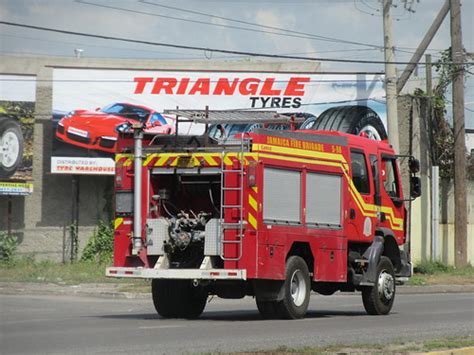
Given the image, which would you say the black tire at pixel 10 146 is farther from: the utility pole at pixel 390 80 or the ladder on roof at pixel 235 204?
the ladder on roof at pixel 235 204

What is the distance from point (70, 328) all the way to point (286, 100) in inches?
846

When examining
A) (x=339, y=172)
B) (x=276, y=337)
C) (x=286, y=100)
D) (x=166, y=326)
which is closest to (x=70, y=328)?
(x=166, y=326)

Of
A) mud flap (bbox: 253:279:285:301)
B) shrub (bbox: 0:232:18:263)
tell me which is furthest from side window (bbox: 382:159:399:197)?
shrub (bbox: 0:232:18:263)

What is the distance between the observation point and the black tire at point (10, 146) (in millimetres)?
32625

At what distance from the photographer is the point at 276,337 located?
43.6ft

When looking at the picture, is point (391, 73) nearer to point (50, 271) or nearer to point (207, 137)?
point (50, 271)

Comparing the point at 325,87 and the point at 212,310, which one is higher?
the point at 325,87

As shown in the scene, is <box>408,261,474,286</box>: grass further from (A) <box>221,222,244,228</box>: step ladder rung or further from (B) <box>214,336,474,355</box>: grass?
(B) <box>214,336,474,355</box>: grass

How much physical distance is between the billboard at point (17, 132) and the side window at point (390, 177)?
16.5m

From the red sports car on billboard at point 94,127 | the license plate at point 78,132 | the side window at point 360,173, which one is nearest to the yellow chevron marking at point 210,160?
the side window at point 360,173

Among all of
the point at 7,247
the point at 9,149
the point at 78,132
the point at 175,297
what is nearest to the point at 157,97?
the point at 78,132

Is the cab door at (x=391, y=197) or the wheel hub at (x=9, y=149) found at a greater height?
the wheel hub at (x=9, y=149)

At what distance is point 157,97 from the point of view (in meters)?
34.4

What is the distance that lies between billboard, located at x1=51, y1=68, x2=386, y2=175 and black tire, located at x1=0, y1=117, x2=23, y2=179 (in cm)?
114
